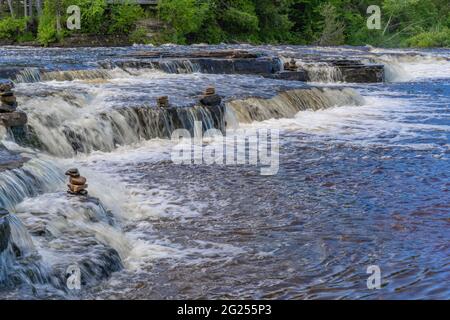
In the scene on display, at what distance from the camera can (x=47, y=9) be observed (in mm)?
40281

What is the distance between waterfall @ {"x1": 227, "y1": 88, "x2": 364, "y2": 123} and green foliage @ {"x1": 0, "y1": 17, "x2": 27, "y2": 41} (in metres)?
25.7

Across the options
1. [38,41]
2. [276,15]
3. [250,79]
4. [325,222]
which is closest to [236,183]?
[325,222]

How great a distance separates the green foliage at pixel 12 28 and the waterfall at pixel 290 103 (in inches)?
1011

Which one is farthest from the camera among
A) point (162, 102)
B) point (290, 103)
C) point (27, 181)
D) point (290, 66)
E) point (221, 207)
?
point (290, 66)

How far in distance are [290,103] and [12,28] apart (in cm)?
2698

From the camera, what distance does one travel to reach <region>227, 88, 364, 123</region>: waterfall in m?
17.1

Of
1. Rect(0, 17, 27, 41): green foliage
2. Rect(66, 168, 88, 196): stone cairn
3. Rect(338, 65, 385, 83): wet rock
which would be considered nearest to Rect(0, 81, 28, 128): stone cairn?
Rect(66, 168, 88, 196): stone cairn

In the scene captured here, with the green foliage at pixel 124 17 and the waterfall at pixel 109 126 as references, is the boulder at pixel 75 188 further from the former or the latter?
the green foliage at pixel 124 17

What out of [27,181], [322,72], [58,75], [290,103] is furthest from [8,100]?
[322,72]

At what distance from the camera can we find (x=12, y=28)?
40688mm

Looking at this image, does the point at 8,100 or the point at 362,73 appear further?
the point at 362,73

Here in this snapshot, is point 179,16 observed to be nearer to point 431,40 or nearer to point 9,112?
point 431,40

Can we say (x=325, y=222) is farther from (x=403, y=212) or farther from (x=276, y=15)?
(x=276, y=15)
